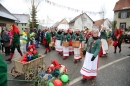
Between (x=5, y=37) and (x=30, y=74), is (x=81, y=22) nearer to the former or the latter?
(x=5, y=37)

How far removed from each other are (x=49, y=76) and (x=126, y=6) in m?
34.1

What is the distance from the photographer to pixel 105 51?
30.0 ft

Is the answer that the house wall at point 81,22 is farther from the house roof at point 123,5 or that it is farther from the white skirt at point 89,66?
the white skirt at point 89,66

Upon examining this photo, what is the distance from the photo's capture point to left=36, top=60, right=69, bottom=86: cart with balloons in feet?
12.9

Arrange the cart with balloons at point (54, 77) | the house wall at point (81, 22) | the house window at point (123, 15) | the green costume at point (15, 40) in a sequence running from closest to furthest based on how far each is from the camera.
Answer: the cart with balloons at point (54, 77) → the green costume at point (15, 40) → the house window at point (123, 15) → the house wall at point (81, 22)

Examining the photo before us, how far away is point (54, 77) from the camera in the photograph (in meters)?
4.27

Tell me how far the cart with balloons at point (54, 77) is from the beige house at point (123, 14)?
1226 inches

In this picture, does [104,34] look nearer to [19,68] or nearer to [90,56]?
[90,56]

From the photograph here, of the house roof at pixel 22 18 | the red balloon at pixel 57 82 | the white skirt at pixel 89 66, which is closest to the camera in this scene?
the red balloon at pixel 57 82

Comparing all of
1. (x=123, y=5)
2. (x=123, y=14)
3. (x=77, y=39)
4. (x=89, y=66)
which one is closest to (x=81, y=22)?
(x=123, y=5)

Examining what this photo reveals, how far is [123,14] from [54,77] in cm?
3321

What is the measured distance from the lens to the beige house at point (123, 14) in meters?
31.8

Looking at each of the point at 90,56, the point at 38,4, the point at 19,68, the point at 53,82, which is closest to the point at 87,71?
the point at 90,56

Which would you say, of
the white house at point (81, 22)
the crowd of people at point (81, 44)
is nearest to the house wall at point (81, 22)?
the white house at point (81, 22)
